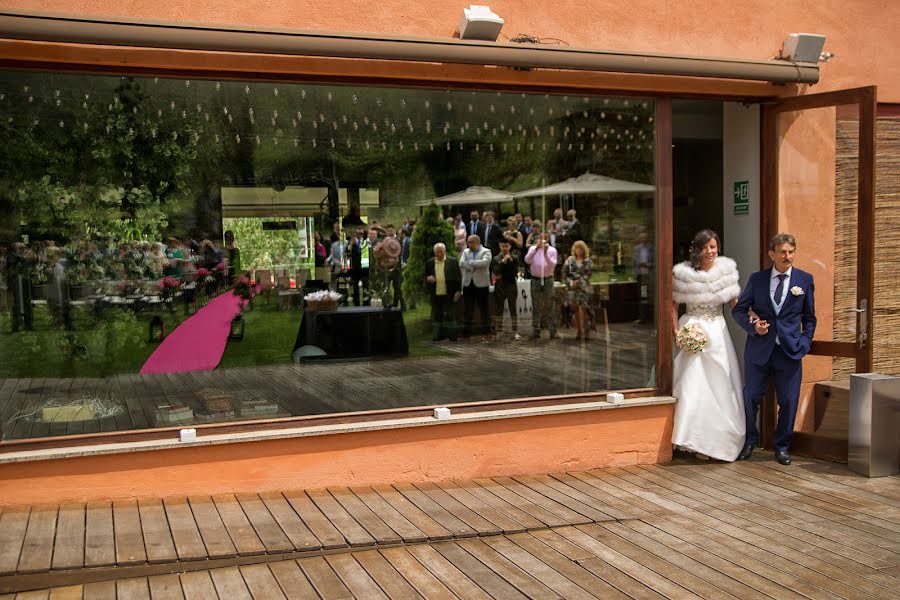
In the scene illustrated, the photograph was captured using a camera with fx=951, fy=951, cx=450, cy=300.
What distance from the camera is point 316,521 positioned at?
5.48 metres

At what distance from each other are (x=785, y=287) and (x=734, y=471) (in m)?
1.40

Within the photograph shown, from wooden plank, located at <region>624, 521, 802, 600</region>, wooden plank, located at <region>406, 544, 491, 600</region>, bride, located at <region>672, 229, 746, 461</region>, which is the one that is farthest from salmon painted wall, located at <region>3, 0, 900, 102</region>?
wooden plank, located at <region>624, 521, 802, 600</region>

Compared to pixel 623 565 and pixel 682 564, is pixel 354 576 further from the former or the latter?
pixel 682 564

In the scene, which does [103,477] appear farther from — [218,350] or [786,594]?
[786,594]

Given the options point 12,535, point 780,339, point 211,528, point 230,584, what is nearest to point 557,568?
point 230,584

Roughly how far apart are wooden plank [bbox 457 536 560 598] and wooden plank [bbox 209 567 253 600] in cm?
122

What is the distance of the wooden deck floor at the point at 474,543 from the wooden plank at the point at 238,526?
16 mm

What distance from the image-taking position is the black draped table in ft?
22.5

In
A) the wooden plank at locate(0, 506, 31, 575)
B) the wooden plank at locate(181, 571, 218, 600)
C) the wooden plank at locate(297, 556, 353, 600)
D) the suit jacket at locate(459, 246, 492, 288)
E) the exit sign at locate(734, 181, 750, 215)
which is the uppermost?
the exit sign at locate(734, 181, 750, 215)

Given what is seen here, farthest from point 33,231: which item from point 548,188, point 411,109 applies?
point 548,188

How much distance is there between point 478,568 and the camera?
16.0 ft

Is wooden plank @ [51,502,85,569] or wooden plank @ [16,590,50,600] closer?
wooden plank @ [16,590,50,600]

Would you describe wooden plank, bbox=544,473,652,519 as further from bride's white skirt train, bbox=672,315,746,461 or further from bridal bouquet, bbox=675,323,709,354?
bridal bouquet, bbox=675,323,709,354

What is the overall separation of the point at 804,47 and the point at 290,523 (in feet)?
16.7
